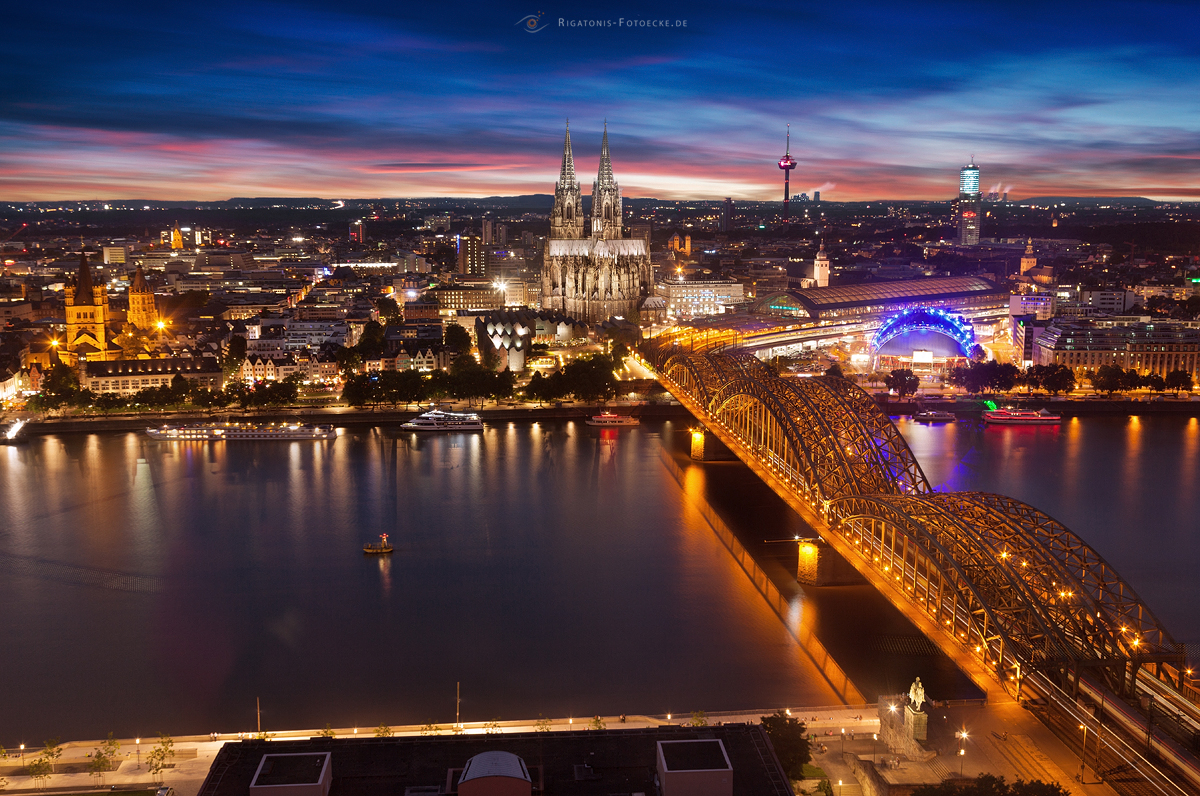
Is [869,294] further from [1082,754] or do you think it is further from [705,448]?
[1082,754]

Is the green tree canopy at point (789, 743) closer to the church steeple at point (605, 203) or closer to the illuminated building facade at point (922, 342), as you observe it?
the illuminated building facade at point (922, 342)

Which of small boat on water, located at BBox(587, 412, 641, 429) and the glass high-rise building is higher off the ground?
the glass high-rise building

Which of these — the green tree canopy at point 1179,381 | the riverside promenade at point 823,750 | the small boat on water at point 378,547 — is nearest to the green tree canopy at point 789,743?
the riverside promenade at point 823,750

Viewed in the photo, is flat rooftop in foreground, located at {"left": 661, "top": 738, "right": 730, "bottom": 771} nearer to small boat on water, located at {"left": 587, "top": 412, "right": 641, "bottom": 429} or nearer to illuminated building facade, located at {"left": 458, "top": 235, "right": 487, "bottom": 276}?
small boat on water, located at {"left": 587, "top": 412, "right": 641, "bottom": 429}

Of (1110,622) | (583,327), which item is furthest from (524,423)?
(1110,622)

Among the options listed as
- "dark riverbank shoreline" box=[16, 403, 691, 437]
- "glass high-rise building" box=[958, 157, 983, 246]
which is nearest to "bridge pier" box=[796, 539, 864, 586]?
"dark riverbank shoreline" box=[16, 403, 691, 437]

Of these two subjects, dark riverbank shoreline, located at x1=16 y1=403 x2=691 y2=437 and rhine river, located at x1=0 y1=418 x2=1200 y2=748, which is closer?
rhine river, located at x1=0 y1=418 x2=1200 y2=748
